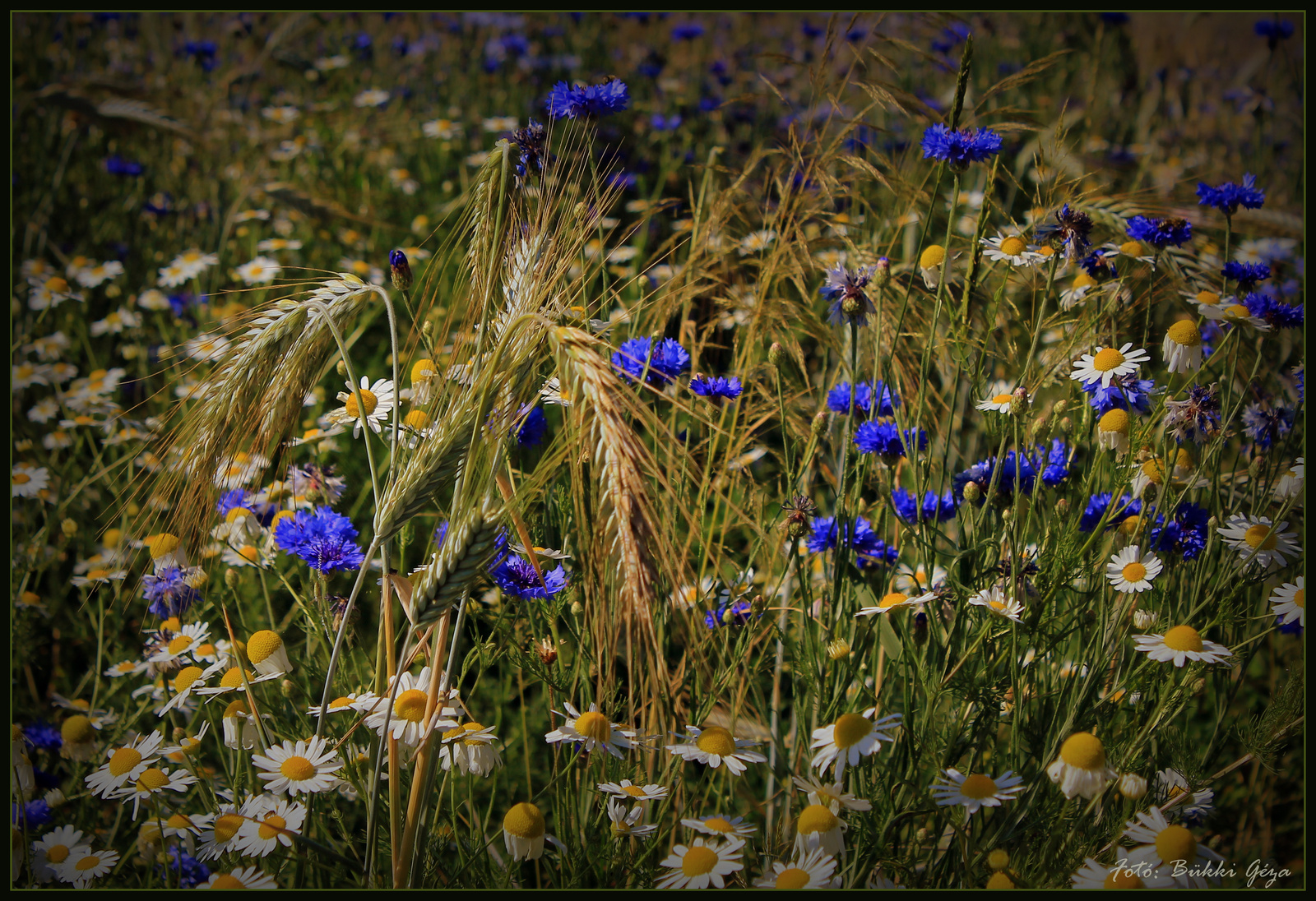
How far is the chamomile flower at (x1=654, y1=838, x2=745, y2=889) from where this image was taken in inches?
45.3

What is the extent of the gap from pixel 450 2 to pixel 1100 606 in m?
1.60

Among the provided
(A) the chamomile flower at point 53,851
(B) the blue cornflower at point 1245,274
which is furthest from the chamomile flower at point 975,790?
(A) the chamomile flower at point 53,851

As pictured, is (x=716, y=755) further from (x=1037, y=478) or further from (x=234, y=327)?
(x=234, y=327)

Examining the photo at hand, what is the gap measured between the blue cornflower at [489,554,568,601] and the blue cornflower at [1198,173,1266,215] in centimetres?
147

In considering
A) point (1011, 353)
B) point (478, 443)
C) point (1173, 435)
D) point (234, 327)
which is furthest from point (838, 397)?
point (234, 327)

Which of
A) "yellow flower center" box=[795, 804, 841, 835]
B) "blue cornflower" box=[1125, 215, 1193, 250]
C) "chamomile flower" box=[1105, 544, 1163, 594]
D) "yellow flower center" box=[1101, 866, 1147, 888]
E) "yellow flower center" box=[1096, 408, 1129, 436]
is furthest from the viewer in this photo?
"blue cornflower" box=[1125, 215, 1193, 250]

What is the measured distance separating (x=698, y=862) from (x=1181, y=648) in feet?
2.50

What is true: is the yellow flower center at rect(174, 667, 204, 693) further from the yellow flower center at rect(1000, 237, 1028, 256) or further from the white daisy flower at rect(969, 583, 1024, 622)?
the yellow flower center at rect(1000, 237, 1028, 256)

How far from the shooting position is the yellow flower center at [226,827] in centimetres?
118

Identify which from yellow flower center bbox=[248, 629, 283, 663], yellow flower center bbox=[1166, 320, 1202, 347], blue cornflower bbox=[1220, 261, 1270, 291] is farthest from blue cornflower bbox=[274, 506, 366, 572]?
blue cornflower bbox=[1220, 261, 1270, 291]

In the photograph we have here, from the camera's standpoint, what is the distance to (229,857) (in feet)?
4.17

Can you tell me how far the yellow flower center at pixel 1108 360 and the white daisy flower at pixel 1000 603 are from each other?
41 centimetres

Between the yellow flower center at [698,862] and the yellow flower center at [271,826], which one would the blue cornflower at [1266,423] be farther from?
the yellow flower center at [271,826]

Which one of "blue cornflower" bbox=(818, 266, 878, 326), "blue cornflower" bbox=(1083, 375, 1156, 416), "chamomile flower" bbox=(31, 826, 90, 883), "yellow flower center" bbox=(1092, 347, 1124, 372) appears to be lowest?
"chamomile flower" bbox=(31, 826, 90, 883)
